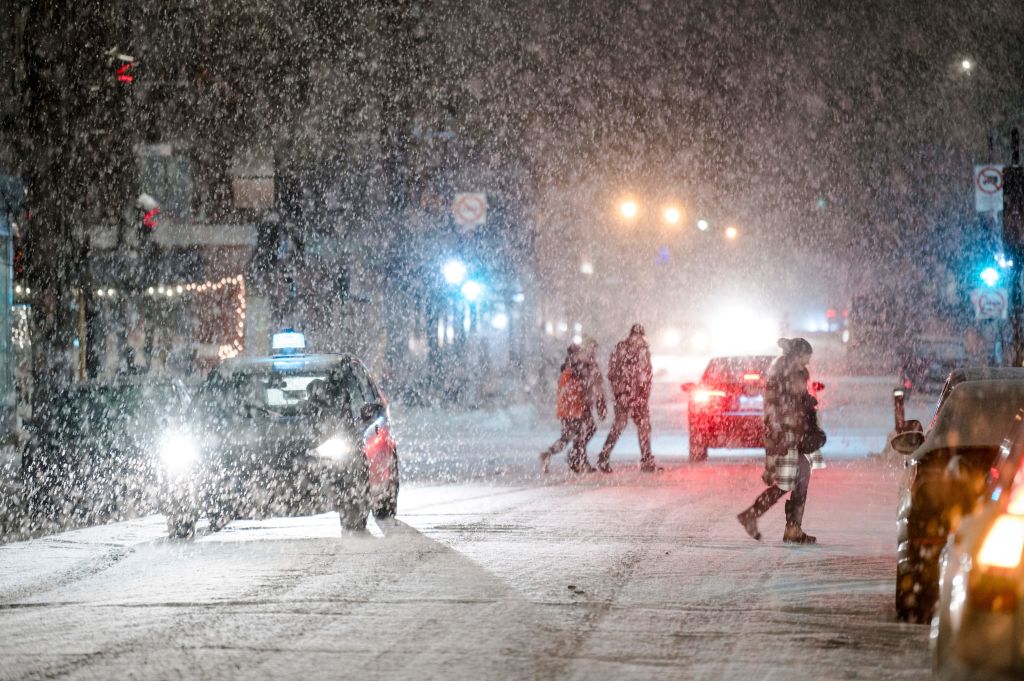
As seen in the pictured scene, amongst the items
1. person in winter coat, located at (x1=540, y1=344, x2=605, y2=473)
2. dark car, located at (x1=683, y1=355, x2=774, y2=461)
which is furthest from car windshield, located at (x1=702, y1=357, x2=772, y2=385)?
person in winter coat, located at (x1=540, y1=344, x2=605, y2=473)

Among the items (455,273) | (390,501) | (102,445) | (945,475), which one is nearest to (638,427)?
(390,501)

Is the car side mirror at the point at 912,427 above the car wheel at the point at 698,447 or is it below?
above

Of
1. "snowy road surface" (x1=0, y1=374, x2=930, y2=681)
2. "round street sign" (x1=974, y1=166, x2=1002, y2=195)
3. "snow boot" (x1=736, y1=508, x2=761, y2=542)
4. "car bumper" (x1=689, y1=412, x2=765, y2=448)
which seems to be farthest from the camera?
"round street sign" (x1=974, y1=166, x2=1002, y2=195)

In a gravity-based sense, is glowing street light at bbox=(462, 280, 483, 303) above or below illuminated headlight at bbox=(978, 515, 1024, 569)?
above

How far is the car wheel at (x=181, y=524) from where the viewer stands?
1197 cm

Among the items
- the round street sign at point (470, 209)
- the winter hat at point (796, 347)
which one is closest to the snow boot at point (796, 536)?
the winter hat at point (796, 347)

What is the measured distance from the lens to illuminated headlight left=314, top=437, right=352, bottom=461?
39.5 feet

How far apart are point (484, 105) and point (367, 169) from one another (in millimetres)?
12248

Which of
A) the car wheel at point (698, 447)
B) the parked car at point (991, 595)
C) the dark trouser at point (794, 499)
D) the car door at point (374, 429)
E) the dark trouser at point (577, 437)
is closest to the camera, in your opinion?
the parked car at point (991, 595)

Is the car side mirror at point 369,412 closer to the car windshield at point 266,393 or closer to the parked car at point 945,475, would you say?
the car windshield at point 266,393

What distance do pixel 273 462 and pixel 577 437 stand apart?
793 centimetres

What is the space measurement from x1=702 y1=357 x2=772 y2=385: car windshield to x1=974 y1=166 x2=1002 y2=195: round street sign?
710cm

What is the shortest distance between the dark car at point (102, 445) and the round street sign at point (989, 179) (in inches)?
602

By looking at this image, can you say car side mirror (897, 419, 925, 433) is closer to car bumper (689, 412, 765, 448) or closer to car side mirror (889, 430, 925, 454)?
car side mirror (889, 430, 925, 454)
